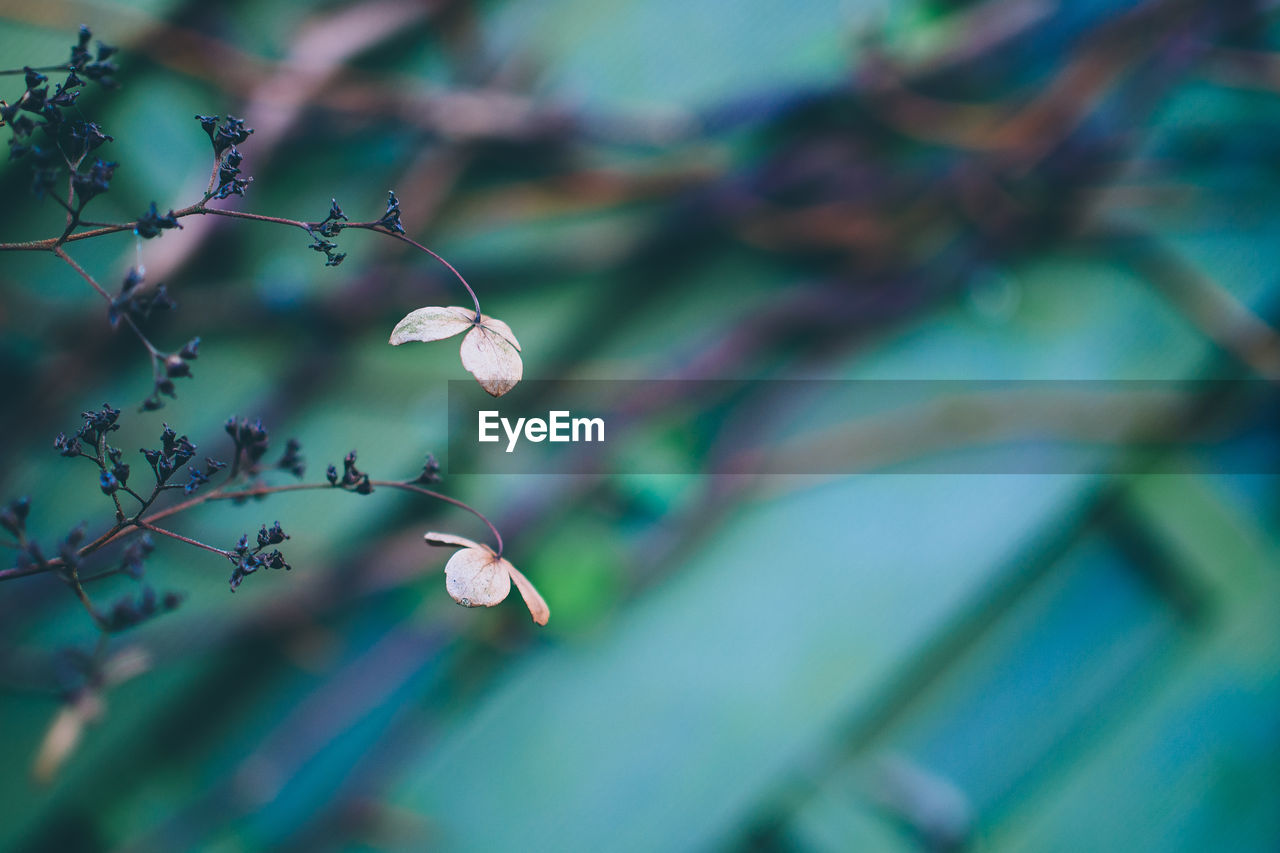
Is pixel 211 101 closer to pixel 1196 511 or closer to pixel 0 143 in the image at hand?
pixel 0 143

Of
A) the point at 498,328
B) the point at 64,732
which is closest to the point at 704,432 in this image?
the point at 498,328

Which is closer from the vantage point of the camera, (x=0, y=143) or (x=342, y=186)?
(x=0, y=143)

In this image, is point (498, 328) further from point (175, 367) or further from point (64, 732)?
point (64, 732)

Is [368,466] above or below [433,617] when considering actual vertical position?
above

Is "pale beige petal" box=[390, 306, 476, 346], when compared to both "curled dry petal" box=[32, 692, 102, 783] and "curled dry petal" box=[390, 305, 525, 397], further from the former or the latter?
"curled dry petal" box=[32, 692, 102, 783]

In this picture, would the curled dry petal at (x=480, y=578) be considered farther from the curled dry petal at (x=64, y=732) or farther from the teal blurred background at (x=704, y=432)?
the teal blurred background at (x=704, y=432)

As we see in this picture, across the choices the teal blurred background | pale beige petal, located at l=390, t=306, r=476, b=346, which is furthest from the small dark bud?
the teal blurred background

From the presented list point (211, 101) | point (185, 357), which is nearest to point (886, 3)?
point (211, 101)
